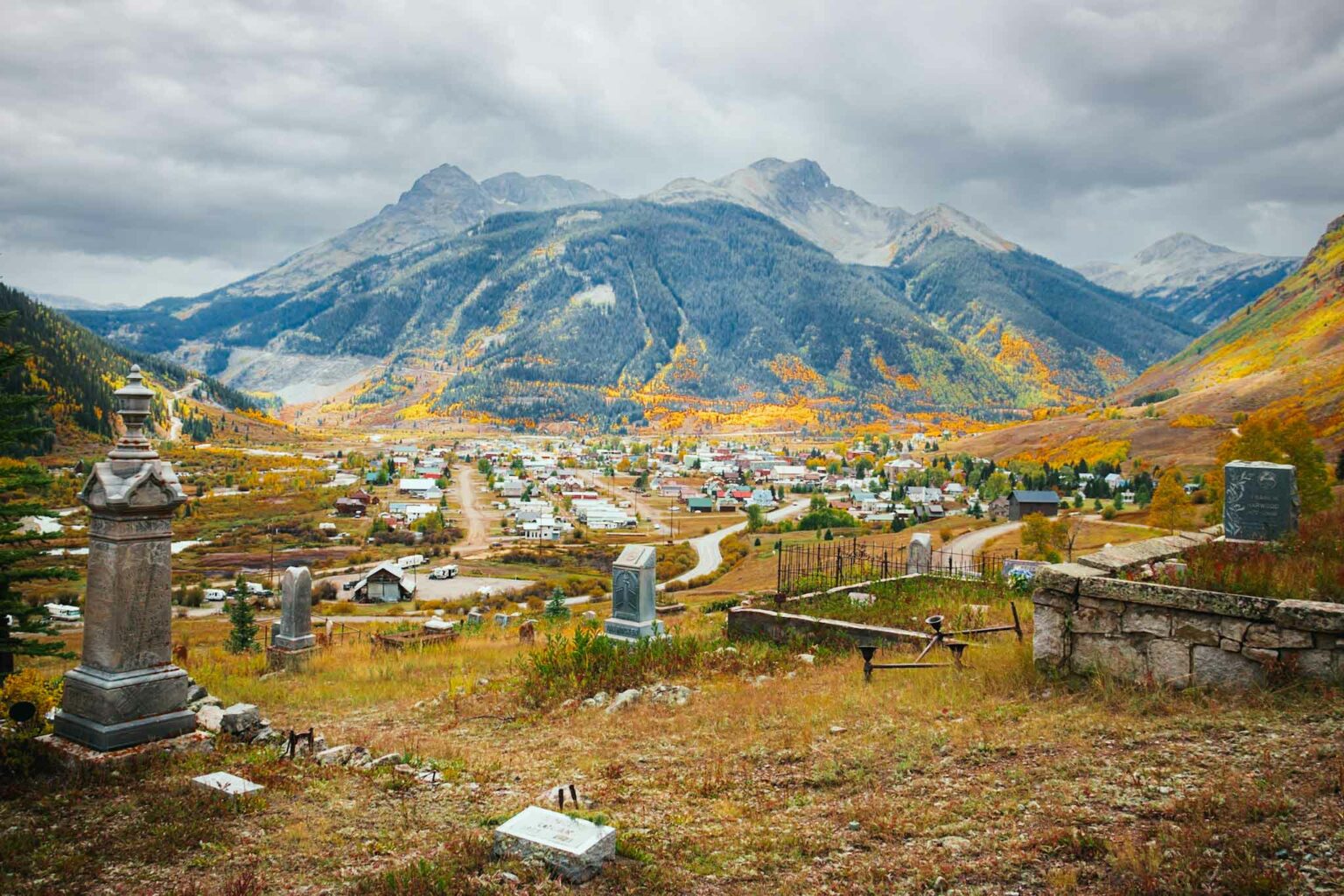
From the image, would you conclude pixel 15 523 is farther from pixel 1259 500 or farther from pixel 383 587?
pixel 383 587

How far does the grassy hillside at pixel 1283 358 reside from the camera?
291 ft

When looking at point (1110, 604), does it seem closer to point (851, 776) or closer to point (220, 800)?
point (851, 776)

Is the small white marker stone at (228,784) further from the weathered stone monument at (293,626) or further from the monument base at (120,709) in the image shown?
the weathered stone monument at (293,626)

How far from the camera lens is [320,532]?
89.3m

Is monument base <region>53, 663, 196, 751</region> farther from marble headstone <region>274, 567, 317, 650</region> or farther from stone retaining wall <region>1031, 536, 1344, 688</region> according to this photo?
stone retaining wall <region>1031, 536, 1344, 688</region>

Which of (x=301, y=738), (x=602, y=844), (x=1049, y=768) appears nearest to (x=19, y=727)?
(x=301, y=738)

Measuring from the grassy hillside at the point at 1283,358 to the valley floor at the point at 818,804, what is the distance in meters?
80.8

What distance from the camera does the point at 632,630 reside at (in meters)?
15.4

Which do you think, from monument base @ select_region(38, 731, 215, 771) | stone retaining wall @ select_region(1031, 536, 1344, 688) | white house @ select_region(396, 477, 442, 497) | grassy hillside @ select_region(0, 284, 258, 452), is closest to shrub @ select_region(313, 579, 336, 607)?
monument base @ select_region(38, 731, 215, 771)

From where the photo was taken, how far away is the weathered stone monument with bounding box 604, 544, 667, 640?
50.5 ft

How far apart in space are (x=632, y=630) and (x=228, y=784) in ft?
29.0

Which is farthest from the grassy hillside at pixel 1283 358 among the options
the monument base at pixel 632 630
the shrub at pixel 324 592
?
the shrub at pixel 324 592

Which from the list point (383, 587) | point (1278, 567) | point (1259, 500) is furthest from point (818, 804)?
point (383, 587)

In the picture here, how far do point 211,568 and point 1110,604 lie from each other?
74693mm
